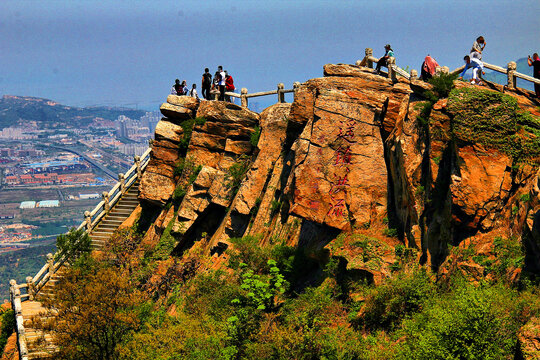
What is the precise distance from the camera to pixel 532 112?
69.4 feet

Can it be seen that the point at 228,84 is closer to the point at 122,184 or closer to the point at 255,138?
the point at 255,138

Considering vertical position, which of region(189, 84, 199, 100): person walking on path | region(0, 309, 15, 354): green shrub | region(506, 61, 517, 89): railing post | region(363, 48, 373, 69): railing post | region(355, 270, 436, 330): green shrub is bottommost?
region(0, 309, 15, 354): green shrub

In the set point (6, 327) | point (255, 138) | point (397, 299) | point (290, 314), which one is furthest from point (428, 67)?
point (6, 327)

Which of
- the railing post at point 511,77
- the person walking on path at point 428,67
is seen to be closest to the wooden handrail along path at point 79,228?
the person walking on path at point 428,67

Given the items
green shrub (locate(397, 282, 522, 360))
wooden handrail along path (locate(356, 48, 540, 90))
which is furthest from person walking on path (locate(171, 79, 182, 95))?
green shrub (locate(397, 282, 522, 360))

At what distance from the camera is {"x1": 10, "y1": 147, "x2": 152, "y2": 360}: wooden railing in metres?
31.3

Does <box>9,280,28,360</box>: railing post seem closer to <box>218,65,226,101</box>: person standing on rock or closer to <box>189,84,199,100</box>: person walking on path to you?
<box>189,84,199,100</box>: person walking on path

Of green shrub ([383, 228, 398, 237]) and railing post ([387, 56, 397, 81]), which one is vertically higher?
railing post ([387, 56, 397, 81])

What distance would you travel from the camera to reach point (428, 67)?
24844mm

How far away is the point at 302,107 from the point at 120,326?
443 inches

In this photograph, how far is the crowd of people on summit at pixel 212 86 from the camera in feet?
112

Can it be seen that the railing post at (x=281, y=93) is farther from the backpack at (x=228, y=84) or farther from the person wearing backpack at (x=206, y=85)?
the person wearing backpack at (x=206, y=85)

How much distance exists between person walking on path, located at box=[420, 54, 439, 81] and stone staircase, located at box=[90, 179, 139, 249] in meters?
19.7

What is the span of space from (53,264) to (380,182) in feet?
70.7
